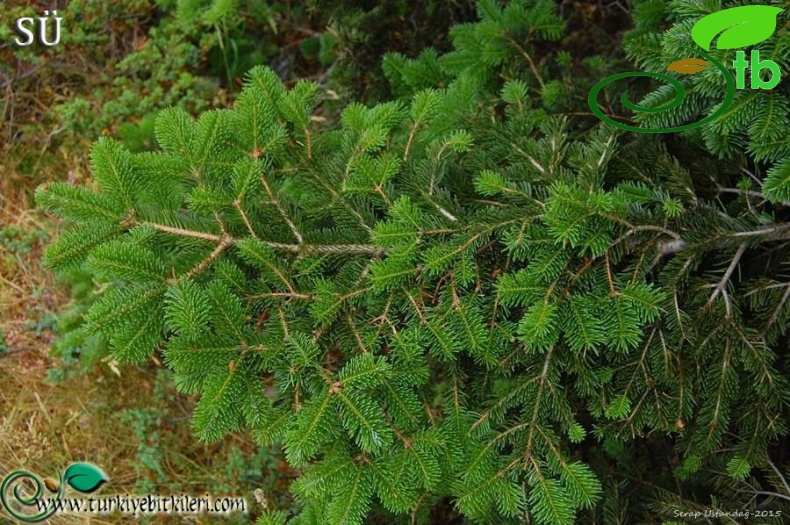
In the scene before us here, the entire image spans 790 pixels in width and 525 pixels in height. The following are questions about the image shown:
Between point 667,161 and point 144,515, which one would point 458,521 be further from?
point 667,161

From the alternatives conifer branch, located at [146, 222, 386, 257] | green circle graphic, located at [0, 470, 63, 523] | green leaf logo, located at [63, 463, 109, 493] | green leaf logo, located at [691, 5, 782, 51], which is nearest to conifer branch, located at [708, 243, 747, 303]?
green leaf logo, located at [691, 5, 782, 51]

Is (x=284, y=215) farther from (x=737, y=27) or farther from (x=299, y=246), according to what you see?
(x=737, y=27)

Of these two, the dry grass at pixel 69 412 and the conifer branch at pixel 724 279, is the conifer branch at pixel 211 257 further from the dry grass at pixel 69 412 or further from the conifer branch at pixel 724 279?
the dry grass at pixel 69 412

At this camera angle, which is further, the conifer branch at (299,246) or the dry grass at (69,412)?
the dry grass at (69,412)

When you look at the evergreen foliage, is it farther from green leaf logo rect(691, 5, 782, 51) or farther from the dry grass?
the dry grass

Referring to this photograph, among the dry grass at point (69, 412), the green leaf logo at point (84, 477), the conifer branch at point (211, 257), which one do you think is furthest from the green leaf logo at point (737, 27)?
the green leaf logo at point (84, 477)

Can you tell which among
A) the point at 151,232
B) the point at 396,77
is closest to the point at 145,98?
the point at 396,77
